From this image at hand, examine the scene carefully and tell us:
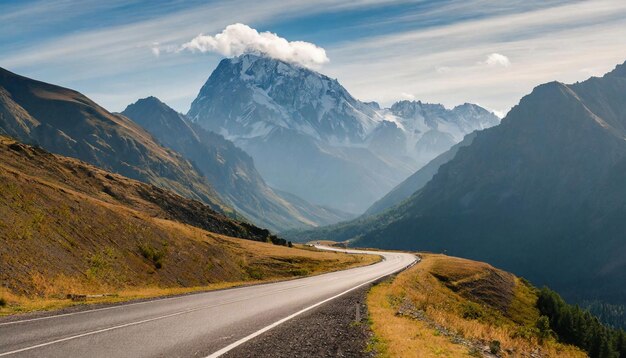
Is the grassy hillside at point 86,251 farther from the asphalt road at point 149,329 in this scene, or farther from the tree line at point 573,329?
the tree line at point 573,329

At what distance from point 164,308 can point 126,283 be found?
16147 mm

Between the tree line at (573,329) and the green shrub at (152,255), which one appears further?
the tree line at (573,329)

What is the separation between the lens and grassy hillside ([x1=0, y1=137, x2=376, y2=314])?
31.8m

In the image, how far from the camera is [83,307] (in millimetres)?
25453

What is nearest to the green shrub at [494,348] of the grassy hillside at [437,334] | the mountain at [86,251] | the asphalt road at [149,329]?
the grassy hillside at [437,334]

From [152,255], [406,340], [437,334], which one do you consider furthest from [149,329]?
[152,255]

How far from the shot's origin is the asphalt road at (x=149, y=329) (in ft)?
48.0

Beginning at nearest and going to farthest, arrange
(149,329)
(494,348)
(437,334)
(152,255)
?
(149,329), (494,348), (437,334), (152,255)

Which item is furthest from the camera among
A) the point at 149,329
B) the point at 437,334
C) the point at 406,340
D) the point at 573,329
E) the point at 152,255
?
the point at 573,329

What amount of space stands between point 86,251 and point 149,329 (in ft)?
83.7

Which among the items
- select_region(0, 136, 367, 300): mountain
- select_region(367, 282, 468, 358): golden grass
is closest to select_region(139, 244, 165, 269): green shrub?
select_region(0, 136, 367, 300): mountain

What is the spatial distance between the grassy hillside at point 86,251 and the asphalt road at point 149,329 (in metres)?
5.56

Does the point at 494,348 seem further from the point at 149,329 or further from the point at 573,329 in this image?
the point at 573,329

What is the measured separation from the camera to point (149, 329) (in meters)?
18.3
